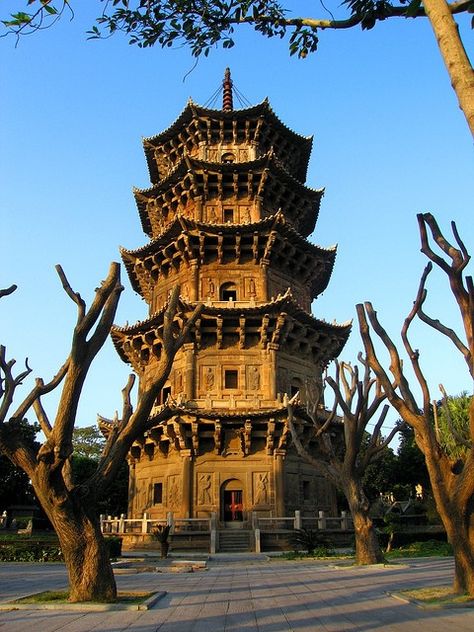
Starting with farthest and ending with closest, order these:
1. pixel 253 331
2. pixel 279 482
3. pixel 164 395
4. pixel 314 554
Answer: pixel 164 395, pixel 253 331, pixel 279 482, pixel 314 554

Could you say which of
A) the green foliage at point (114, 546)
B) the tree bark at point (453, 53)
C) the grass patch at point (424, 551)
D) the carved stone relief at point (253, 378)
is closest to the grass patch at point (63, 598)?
the tree bark at point (453, 53)

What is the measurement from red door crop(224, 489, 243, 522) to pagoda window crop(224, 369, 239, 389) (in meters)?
4.73

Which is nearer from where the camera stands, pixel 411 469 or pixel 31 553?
pixel 31 553

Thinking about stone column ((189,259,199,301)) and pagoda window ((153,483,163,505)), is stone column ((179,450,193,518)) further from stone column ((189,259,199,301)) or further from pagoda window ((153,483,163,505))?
stone column ((189,259,199,301))

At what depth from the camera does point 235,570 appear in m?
15.3

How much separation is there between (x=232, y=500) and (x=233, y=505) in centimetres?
21

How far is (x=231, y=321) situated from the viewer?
26500mm

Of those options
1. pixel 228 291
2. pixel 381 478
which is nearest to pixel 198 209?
pixel 228 291

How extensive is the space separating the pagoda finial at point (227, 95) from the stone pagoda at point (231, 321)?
471 centimetres

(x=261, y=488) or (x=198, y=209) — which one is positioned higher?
(x=198, y=209)

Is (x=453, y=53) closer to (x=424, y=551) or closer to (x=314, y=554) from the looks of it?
(x=314, y=554)

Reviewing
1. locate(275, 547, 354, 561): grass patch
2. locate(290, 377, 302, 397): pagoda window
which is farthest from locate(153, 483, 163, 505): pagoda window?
locate(290, 377, 302, 397): pagoda window

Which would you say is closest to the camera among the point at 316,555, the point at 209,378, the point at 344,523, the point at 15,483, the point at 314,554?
the point at 316,555

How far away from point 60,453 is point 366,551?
10.2 meters
